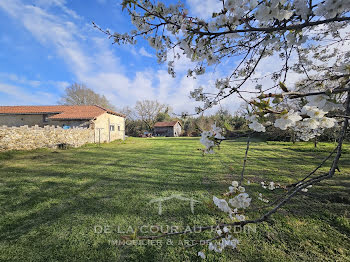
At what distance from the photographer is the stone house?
1267cm

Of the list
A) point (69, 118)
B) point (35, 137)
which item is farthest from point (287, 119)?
point (69, 118)

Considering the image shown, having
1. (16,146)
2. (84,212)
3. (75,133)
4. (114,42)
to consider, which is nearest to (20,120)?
(75,133)

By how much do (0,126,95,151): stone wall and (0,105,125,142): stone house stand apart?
245 cm

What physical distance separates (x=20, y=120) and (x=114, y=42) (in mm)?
20571

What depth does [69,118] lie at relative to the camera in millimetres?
12758

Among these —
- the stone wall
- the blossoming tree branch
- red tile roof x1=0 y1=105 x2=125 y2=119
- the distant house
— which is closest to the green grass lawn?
the blossoming tree branch

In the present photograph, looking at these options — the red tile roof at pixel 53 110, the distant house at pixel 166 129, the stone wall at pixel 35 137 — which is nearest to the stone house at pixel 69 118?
the red tile roof at pixel 53 110

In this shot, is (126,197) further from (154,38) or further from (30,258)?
(154,38)

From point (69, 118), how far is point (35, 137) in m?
5.42

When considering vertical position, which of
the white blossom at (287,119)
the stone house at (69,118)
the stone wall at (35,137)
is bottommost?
the stone wall at (35,137)

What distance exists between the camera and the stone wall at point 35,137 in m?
6.74

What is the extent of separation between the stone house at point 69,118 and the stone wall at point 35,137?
2.45 meters

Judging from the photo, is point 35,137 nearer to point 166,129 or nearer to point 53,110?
point 53,110

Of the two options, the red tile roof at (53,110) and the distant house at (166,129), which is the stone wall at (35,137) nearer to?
the red tile roof at (53,110)
